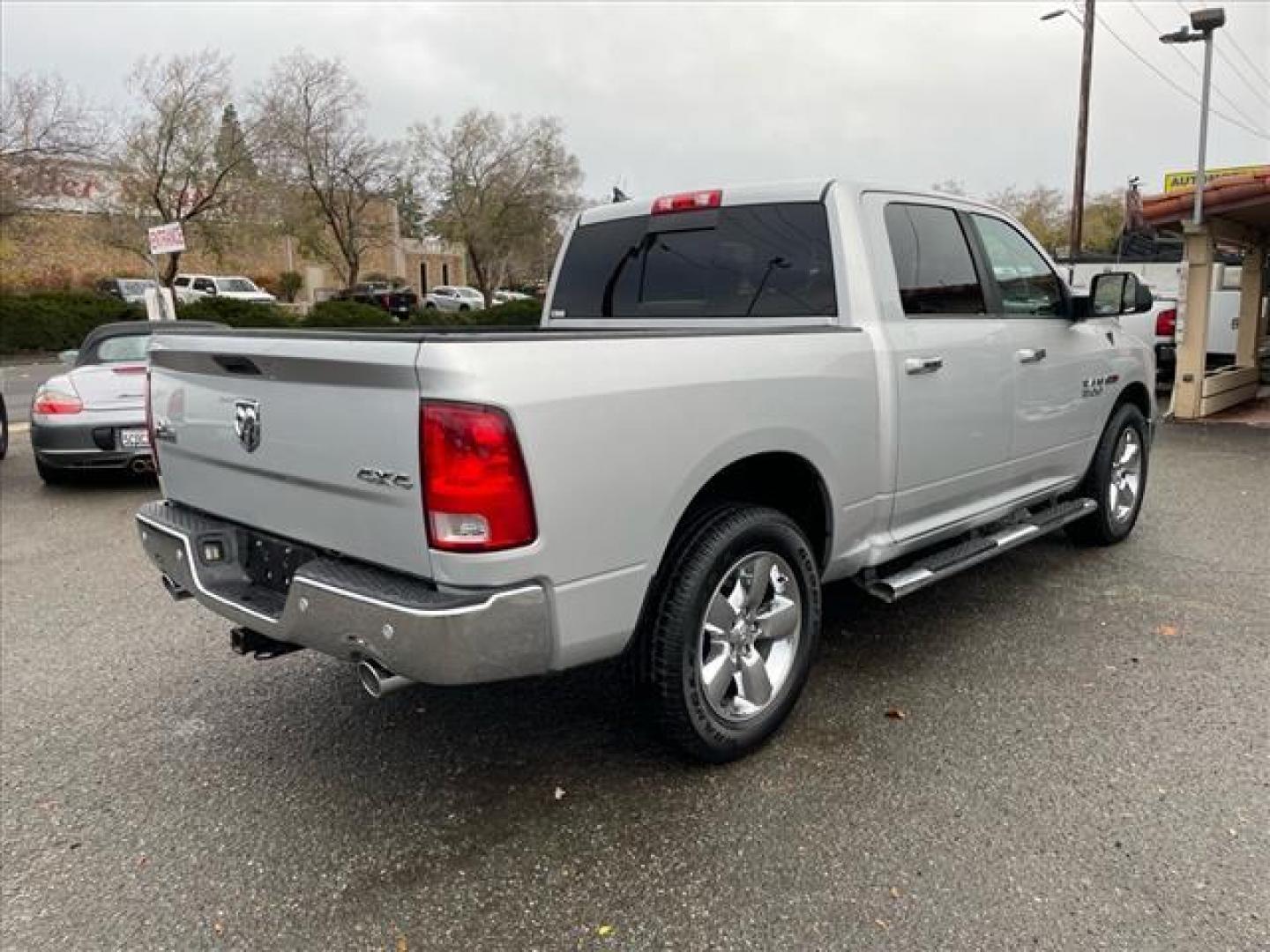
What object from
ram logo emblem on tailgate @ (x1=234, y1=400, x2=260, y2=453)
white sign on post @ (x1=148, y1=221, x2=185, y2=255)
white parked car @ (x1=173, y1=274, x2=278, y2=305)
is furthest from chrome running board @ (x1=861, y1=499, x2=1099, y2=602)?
white parked car @ (x1=173, y1=274, x2=278, y2=305)

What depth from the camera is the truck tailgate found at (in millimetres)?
2379

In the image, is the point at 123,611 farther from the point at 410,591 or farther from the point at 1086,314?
the point at 1086,314

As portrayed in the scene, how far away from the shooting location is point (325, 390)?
253 centimetres

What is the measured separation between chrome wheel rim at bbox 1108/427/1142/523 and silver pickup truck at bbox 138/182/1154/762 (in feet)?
3.03

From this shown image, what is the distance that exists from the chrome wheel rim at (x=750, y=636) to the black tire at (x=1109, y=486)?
2.79m

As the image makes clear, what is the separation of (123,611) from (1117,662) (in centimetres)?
459

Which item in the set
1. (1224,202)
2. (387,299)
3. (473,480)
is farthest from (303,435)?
(387,299)

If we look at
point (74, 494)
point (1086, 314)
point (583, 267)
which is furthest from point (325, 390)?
point (74, 494)

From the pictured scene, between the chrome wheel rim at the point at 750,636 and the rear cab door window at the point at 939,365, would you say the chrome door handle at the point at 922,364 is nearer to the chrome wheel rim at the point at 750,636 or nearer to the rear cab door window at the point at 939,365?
the rear cab door window at the point at 939,365

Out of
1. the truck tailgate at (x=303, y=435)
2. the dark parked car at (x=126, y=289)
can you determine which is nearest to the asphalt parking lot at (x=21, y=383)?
the dark parked car at (x=126, y=289)

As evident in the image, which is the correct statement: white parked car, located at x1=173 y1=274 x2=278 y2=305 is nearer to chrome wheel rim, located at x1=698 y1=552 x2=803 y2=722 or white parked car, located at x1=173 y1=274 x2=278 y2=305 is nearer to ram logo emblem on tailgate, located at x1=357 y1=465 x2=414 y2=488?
chrome wheel rim, located at x1=698 y1=552 x2=803 y2=722

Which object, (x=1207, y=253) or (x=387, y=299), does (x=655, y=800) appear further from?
(x=387, y=299)

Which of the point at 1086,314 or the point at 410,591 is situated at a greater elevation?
the point at 1086,314

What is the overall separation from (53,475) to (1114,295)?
8019mm
